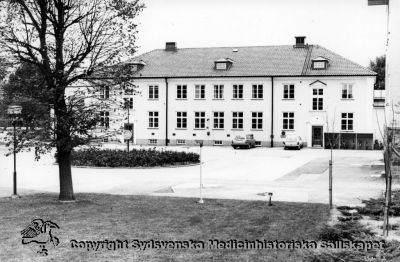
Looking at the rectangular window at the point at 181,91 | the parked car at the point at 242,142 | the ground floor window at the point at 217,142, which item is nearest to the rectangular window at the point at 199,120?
the ground floor window at the point at 217,142

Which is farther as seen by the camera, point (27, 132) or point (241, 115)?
point (241, 115)

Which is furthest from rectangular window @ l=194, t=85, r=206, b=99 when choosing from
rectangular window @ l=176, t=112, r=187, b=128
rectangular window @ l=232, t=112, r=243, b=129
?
rectangular window @ l=232, t=112, r=243, b=129

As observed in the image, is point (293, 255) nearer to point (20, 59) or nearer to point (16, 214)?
point (16, 214)

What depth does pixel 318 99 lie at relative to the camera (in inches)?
2015

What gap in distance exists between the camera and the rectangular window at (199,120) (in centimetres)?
5450

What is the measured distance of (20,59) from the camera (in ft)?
48.3

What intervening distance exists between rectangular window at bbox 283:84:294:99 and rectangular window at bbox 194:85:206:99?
8002 mm

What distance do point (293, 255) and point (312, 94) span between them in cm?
4336

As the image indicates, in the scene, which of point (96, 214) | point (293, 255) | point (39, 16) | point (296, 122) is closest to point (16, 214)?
point (96, 214)

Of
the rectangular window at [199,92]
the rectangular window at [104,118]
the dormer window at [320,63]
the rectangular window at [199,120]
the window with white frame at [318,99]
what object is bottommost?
the rectangular window at [104,118]

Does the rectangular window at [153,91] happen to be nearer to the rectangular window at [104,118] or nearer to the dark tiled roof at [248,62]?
the dark tiled roof at [248,62]

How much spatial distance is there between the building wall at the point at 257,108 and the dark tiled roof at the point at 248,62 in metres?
0.71

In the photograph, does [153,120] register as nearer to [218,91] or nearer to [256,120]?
[218,91]

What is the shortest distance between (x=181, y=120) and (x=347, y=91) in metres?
16.5
